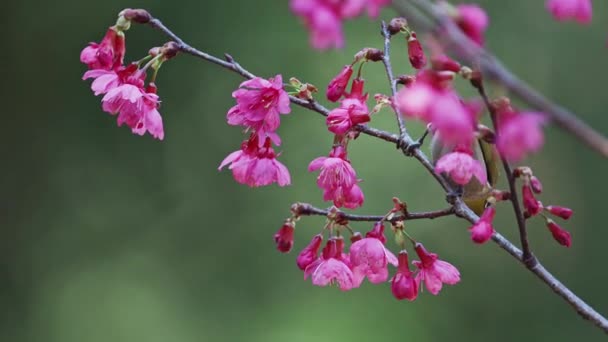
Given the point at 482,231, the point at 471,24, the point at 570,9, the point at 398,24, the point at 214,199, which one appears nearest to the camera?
the point at 471,24

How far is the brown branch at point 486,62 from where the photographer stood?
712mm

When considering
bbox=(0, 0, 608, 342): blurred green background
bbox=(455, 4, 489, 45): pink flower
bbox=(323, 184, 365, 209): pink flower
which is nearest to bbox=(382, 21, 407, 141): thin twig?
bbox=(323, 184, 365, 209): pink flower

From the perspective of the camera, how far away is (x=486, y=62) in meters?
0.77

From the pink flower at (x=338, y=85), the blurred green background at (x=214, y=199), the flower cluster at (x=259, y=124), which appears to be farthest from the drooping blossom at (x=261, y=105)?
the blurred green background at (x=214, y=199)

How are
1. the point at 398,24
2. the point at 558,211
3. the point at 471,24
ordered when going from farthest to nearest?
the point at 398,24 < the point at 558,211 < the point at 471,24

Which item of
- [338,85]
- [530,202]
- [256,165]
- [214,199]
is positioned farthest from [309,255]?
[214,199]

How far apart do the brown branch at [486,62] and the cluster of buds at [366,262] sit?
56cm

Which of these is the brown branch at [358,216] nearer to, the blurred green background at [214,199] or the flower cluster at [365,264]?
the flower cluster at [365,264]

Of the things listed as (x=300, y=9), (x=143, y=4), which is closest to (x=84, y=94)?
(x=143, y=4)

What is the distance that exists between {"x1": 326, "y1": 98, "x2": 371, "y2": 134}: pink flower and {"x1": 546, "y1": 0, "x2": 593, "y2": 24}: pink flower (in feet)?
1.23

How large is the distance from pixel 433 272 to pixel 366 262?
116 mm

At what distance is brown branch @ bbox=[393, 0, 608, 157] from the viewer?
71 centimetres

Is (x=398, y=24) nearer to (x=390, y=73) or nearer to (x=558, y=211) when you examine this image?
(x=390, y=73)

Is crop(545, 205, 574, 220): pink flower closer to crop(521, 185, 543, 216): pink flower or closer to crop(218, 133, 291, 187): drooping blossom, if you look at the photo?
crop(521, 185, 543, 216): pink flower
